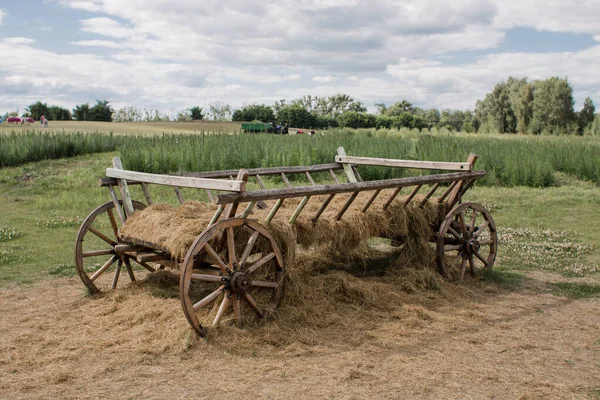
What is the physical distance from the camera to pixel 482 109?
61.1 meters

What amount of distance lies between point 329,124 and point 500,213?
42.1 meters

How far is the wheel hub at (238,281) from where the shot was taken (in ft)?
16.7

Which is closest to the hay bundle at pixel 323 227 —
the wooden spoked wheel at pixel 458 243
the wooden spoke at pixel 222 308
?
the wooden spoked wheel at pixel 458 243

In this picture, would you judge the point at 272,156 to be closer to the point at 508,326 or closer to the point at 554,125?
the point at 508,326

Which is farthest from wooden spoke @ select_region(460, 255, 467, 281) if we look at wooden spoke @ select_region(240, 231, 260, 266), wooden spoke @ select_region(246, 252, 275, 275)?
wooden spoke @ select_region(240, 231, 260, 266)

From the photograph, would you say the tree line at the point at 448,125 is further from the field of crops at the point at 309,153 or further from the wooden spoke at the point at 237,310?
the wooden spoke at the point at 237,310

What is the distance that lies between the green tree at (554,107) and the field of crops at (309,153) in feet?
95.1

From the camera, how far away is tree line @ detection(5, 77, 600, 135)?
45812 mm

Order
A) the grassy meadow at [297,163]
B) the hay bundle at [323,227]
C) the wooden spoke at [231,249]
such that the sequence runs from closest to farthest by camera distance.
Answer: the wooden spoke at [231,249] → the hay bundle at [323,227] → the grassy meadow at [297,163]

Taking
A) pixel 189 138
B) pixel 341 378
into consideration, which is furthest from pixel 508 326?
pixel 189 138

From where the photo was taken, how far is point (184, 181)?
17.5 feet

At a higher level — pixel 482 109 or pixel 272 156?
pixel 482 109

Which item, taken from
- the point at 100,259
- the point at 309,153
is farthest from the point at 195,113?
the point at 100,259

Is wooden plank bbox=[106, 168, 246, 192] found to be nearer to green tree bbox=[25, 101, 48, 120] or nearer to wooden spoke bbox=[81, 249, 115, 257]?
wooden spoke bbox=[81, 249, 115, 257]
